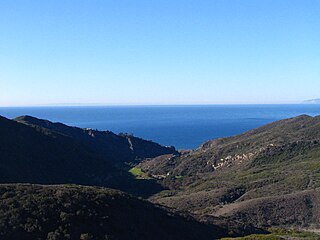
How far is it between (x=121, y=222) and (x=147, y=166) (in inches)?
2614

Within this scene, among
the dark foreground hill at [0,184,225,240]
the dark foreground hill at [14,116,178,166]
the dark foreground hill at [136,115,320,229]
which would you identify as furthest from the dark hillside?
the dark foreground hill at [14,116,178,166]

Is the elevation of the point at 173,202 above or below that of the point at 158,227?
below

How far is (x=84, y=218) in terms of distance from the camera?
24203 millimetres

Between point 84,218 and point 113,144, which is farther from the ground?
point 84,218

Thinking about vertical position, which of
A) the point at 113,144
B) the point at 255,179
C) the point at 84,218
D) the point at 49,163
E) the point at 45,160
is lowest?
the point at 255,179

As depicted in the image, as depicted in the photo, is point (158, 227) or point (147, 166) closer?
point (158, 227)

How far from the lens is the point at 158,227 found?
26.6 metres

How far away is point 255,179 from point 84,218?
43.4 meters

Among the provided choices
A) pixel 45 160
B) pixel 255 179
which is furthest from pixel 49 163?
pixel 255 179

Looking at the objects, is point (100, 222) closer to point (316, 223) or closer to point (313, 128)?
→ point (316, 223)

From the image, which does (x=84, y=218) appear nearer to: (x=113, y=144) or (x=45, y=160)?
(x=45, y=160)

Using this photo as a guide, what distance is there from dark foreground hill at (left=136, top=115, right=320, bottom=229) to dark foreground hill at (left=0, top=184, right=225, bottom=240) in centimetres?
637

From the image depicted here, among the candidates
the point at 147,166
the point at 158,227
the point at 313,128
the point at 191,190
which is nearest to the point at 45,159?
the point at 191,190

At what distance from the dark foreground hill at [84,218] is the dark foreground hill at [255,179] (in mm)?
6366
